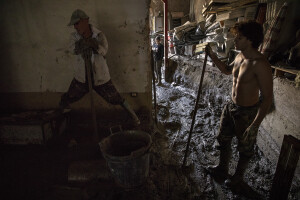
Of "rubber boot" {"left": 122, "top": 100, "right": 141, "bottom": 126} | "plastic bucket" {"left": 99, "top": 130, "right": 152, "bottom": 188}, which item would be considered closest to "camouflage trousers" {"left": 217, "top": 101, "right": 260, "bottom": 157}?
"plastic bucket" {"left": 99, "top": 130, "right": 152, "bottom": 188}

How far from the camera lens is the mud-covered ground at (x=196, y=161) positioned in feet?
8.87

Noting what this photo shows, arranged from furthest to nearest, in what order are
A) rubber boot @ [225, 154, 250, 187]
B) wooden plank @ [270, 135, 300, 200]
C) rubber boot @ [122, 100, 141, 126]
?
rubber boot @ [122, 100, 141, 126]
rubber boot @ [225, 154, 250, 187]
wooden plank @ [270, 135, 300, 200]

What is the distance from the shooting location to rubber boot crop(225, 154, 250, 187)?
263cm

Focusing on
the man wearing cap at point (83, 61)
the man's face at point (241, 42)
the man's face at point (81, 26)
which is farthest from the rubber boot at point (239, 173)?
the man's face at point (81, 26)

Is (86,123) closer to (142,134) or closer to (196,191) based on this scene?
(142,134)

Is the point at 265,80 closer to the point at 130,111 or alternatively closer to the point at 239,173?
the point at 239,173

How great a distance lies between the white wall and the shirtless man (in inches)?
82.9

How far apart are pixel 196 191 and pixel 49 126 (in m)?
3.10

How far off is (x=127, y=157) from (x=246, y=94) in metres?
1.78

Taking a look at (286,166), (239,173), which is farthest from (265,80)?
(239,173)

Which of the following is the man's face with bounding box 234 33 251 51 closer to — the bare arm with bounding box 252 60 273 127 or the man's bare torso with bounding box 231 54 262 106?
the man's bare torso with bounding box 231 54 262 106

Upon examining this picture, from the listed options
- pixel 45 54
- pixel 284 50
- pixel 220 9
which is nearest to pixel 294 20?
pixel 284 50

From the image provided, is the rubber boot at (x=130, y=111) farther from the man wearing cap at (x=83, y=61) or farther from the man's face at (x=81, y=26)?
the man's face at (x=81, y=26)

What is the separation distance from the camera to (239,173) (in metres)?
2.71
